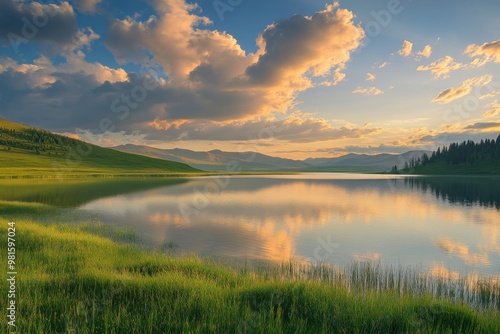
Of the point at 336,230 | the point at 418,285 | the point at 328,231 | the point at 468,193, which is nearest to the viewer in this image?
the point at 418,285

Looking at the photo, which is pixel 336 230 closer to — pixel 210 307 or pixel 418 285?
pixel 418 285

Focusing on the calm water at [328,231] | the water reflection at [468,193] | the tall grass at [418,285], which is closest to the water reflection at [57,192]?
the calm water at [328,231]

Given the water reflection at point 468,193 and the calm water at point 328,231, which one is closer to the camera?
the calm water at point 328,231

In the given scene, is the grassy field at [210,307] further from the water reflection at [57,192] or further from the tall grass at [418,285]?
the water reflection at [57,192]

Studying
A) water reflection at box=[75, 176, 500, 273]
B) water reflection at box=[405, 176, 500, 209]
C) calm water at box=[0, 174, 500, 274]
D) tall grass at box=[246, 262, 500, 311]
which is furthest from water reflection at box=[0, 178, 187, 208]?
water reflection at box=[405, 176, 500, 209]

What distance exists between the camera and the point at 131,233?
108 feet

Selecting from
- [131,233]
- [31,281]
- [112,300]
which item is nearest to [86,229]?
[131,233]

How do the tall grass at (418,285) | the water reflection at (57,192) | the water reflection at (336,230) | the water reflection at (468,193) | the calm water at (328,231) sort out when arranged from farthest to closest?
the water reflection at (468,193), the water reflection at (57,192), the water reflection at (336,230), the calm water at (328,231), the tall grass at (418,285)

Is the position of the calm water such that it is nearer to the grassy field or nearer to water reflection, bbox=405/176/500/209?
water reflection, bbox=405/176/500/209

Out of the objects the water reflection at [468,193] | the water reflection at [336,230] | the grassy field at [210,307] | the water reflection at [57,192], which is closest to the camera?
the grassy field at [210,307]

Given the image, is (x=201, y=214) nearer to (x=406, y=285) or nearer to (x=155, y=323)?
(x=406, y=285)

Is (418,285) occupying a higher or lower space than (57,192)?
higher

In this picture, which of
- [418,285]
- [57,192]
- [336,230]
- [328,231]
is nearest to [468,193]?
[336,230]

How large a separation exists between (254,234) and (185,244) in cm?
886
